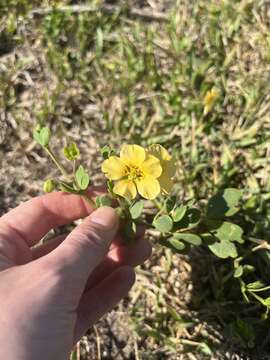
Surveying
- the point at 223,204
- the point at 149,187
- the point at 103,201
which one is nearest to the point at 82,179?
the point at 103,201

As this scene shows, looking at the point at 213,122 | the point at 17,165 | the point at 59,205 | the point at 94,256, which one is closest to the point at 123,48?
the point at 213,122

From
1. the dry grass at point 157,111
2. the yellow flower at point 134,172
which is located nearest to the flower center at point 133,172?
the yellow flower at point 134,172

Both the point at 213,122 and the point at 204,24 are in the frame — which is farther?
the point at 204,24

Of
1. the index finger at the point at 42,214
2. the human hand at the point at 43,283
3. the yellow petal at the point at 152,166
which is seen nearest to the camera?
the human hand at the point at 43,283

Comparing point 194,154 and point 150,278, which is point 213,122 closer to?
point 194,154

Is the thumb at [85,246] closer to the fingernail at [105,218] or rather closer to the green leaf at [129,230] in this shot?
the fingernail at [105,218]

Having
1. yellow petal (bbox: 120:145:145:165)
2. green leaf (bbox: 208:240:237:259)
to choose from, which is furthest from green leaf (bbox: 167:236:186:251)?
yellow petal (bbox: 120:145:145:165)
